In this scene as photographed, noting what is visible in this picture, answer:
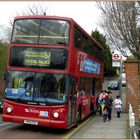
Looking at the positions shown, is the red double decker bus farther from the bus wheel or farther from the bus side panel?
the bus wheel

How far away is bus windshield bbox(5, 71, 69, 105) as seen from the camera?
616 inches

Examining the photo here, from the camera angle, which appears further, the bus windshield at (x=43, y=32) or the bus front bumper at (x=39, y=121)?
the bus windshield at (x=43, y=32)

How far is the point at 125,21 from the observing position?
3145 cm

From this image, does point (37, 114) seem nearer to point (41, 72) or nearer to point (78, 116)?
point (41, 72)

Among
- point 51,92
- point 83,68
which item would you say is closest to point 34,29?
point 51,92

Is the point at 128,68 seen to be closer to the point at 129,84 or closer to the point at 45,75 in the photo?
the point at 129,84

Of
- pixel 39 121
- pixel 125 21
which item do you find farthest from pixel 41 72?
pixel 125 21

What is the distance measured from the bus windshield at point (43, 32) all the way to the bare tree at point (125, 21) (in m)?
14.2

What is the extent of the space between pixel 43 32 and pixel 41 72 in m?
1.65

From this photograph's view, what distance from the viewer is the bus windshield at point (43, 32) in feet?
52.5

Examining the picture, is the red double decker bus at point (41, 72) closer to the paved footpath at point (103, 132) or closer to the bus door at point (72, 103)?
the bus door at point (72, 103)

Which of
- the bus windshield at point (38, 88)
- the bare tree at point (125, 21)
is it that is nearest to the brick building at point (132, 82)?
the bare tree at point (125, 21)

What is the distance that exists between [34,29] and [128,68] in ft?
35.8

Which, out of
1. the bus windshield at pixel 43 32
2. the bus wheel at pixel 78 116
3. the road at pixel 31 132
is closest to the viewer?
the road at pixel 31 132
